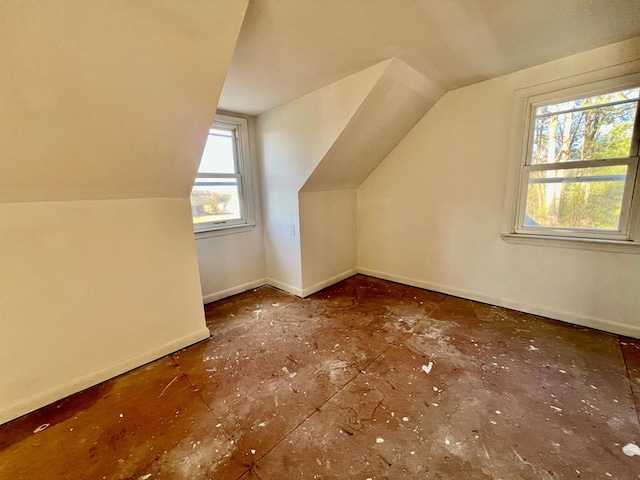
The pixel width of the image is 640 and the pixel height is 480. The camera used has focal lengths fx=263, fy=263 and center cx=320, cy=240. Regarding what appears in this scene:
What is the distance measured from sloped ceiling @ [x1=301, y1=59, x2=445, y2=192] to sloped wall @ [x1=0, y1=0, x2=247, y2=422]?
1.31m

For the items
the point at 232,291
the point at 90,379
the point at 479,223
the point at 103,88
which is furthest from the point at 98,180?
the point at 479,223

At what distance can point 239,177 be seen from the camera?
130 inches

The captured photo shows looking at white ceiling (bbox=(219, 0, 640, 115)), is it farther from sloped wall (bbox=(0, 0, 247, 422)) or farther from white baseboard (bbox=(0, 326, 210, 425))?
white baseboard (bbox=(0, 326, 210, 425))

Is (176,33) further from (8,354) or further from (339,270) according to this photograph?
(339,270)

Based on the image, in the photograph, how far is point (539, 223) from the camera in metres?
2.51

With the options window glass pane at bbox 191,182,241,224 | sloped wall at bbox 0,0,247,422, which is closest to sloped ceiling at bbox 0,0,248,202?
sloped wall at bbox 0,0,247,422

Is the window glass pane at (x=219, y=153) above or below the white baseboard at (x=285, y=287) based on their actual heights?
above

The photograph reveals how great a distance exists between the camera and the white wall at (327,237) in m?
3.21

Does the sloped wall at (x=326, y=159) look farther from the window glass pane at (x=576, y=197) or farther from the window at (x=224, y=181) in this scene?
the window glass pane at (x=576, y=197)

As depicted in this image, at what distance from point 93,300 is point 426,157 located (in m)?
3.37

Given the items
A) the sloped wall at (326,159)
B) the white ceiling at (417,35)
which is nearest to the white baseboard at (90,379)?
the sloped wall at (326,159)

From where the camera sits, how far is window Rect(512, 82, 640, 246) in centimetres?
206

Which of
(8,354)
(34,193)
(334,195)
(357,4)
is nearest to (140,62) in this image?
(34,193)

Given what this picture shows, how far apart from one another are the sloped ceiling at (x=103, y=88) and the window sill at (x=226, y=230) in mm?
1195
